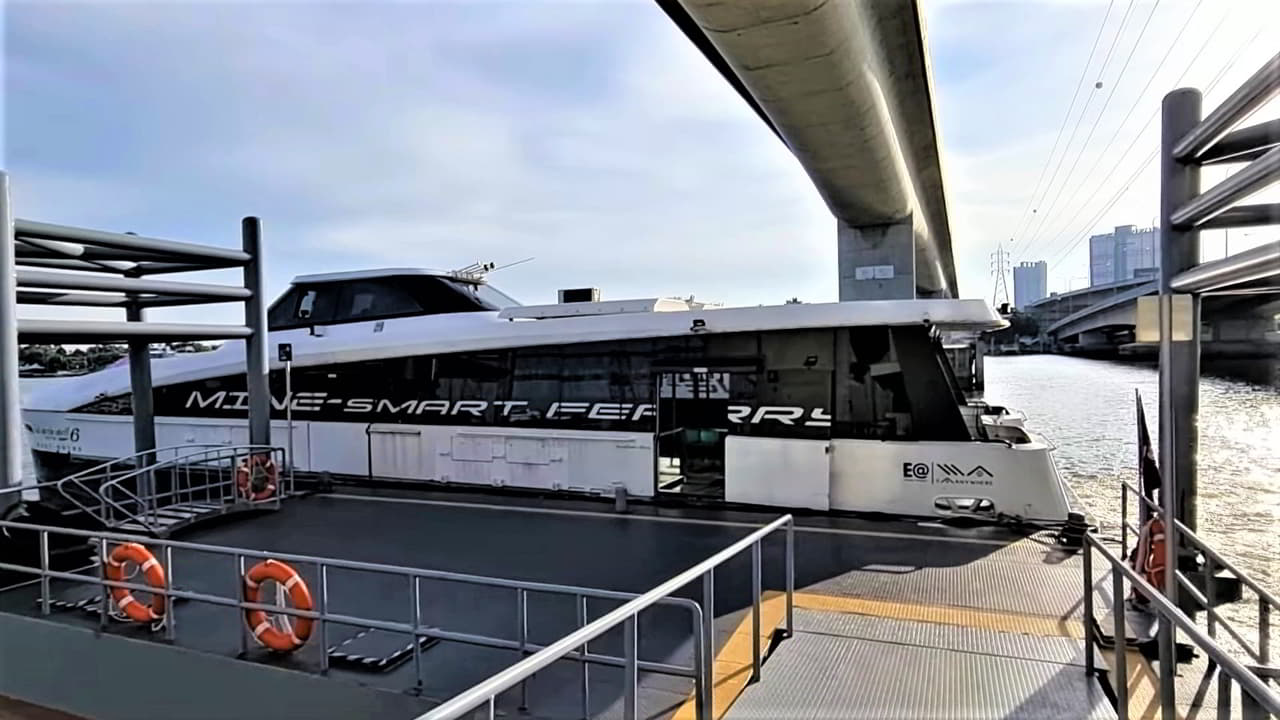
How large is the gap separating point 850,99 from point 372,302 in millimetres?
7461

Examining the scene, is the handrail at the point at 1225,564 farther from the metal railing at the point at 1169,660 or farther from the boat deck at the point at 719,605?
the boat deck at the point at 719,605

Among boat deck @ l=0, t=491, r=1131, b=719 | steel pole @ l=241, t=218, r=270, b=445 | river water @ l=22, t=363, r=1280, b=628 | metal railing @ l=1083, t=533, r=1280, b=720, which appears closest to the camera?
metal railing @ l=1083, t=533, r=1280, b=720

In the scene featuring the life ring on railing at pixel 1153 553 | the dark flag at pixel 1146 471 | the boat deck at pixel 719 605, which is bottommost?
the boat deck at pixel 719 605

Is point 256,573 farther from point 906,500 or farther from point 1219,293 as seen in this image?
point 906,500

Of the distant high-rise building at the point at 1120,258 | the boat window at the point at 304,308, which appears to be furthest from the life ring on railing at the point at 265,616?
the distant high-rise building at the point at 1120,258

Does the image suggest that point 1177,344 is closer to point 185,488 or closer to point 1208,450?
point 185,488

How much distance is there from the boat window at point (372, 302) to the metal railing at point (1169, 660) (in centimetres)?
960

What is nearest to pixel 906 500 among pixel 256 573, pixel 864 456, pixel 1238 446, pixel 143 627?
pixel 864 456

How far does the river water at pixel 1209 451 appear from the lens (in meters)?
10.5

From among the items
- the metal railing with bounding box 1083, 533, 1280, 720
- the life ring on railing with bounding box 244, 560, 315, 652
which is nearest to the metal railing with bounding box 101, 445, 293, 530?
the life ring on railing with bounding box 244, 560, 315, 652

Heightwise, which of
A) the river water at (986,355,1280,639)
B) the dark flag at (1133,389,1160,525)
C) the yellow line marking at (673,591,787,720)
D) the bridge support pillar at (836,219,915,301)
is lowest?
the river water at (986,355,1280,639)

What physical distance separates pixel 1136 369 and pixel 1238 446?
95.3 ft

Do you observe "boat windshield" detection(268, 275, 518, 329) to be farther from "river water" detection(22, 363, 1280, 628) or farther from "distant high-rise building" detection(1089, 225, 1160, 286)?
"distant high-rise building" detection(1089, 225, 1160, 286)

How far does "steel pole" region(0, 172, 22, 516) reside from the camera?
21.5 feet
